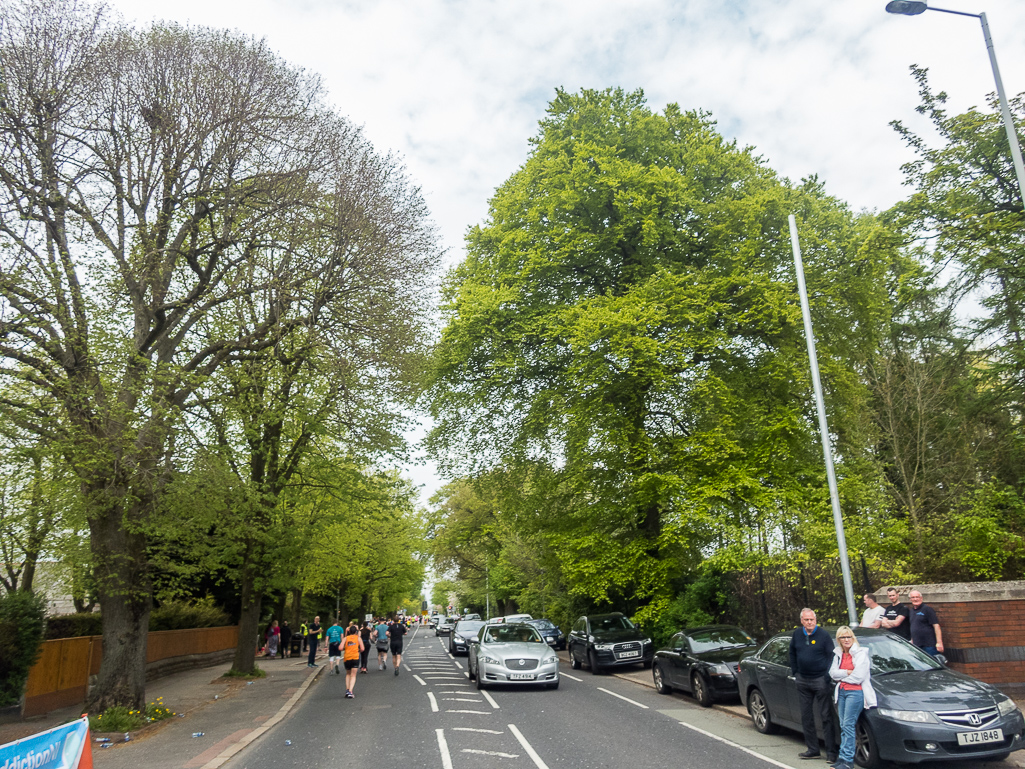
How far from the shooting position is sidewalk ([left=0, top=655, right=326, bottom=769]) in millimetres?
9891

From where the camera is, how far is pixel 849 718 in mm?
7656

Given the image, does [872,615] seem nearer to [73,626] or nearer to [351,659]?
[351,659]

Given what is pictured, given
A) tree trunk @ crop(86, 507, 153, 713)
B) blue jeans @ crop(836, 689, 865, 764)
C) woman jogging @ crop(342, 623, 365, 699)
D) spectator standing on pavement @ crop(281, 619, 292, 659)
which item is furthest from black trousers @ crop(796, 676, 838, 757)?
spectator standing on pavement @ crop(281, 619, 292, 659)

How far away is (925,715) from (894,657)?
4.48 feet

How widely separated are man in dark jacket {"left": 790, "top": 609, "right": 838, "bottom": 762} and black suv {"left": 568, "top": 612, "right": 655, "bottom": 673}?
37.8 ft

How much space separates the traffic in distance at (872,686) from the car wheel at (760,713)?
0.05ft

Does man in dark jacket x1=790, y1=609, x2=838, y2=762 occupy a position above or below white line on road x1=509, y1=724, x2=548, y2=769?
above

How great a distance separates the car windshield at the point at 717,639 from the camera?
14.1 m

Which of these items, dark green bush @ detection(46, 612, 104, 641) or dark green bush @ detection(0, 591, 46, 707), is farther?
dark green bush @ detection(46, 612, 104, 641)

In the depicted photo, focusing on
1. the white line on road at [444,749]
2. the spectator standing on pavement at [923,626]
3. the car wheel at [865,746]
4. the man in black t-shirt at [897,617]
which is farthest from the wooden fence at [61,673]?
the spectator standing on pavement at [923,626]

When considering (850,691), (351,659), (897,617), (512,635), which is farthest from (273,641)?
(850,691)

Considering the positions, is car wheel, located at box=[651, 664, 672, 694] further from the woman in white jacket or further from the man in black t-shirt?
the woman in white jacket

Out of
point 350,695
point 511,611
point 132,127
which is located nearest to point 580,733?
point 350,695

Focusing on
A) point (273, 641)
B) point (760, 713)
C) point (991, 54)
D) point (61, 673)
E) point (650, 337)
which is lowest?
point (273, 641)
